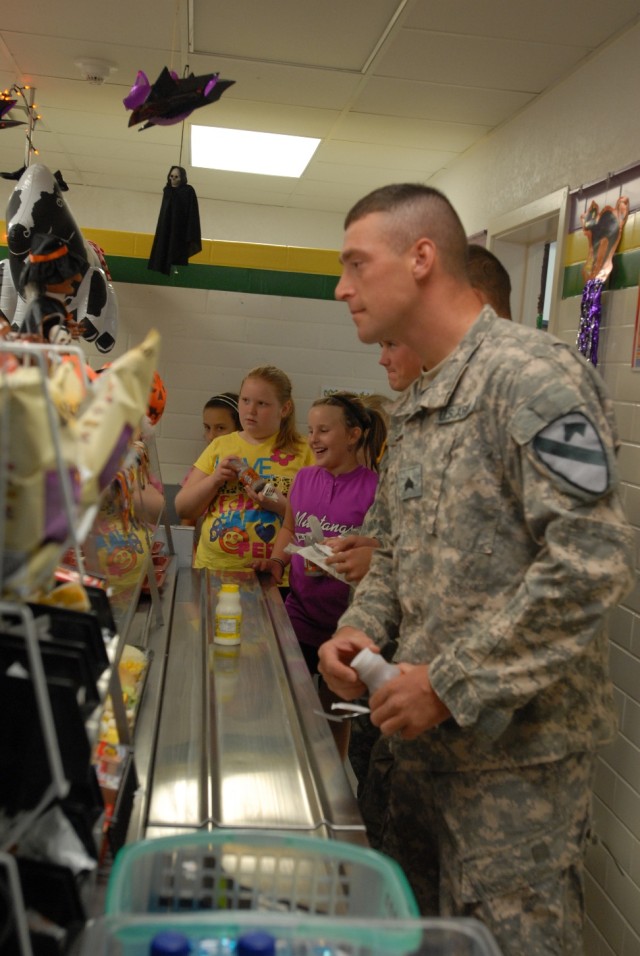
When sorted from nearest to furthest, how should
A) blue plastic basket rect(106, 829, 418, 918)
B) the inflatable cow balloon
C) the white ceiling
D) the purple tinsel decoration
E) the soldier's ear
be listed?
blue plastic basket rect(106, 829, 418, 918) < the inflatable cow balloon < the soldier's ear < the purple tinsel decoration < the white ceiling

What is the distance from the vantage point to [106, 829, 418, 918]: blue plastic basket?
3.95 ft

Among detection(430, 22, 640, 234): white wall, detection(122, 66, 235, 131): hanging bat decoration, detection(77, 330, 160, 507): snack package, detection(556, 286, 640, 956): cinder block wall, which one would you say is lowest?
detection(556, 286, 640, 956): cinder block wall

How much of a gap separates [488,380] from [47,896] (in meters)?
1.26

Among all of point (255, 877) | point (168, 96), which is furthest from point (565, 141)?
point (255, 877)

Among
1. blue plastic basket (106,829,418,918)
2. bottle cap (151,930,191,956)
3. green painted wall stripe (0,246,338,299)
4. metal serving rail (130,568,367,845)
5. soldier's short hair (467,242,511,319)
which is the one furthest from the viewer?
green painted wall stripe (0,246,338,299)

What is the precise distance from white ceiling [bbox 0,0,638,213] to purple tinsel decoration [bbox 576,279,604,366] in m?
1.13

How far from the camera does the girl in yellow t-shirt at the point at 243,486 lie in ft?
12.8

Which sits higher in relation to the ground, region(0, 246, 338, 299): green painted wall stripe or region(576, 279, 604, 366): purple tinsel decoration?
region(0, 246, 338, 299): green painted wall stripe

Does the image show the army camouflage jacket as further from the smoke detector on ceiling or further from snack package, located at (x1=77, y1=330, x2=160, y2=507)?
the smoke detector on ceiling

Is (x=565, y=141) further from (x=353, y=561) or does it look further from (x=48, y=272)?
(x=48, y=272)

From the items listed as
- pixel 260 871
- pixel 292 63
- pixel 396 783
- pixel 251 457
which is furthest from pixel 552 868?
pixel 292 63

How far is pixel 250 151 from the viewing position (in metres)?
6.67

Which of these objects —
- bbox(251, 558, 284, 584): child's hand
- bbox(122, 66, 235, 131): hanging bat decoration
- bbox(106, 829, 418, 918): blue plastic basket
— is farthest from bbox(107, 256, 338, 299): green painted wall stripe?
bbox(106, 829, 418, 918): blue plastic basket

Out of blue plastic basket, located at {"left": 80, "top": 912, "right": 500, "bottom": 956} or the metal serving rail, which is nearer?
blue plastic basket, located at {"left": 80, "top": 912, "right": 500, "bottom": 956}
